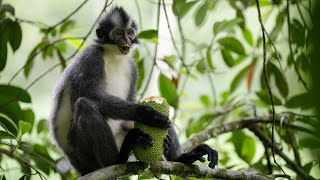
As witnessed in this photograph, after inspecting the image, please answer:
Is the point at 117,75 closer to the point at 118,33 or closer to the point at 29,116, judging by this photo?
the point at 118,33

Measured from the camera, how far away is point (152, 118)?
8.54ft

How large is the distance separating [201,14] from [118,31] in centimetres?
67

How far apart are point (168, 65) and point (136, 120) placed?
1332 millimetres

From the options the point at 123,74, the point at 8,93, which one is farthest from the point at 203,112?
the point at 8,93

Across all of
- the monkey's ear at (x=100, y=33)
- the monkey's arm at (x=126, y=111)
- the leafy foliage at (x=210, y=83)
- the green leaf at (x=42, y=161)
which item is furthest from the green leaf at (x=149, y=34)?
the green leaf at (x=42, y=161)

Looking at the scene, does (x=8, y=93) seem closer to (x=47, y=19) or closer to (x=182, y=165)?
(x=182, y=165)

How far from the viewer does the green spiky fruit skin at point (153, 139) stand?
98.0 inches

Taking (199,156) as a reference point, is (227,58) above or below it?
above

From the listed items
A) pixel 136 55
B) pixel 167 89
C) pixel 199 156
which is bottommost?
pixel 199 156

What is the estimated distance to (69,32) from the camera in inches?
169

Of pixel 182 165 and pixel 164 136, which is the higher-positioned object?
pixel 164 136

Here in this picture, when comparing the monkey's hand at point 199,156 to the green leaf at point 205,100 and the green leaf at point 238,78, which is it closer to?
the green leaf at point 238,78

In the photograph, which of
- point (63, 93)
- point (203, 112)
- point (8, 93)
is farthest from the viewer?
point (203, 112)

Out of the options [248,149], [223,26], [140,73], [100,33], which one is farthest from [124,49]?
[248,149]
